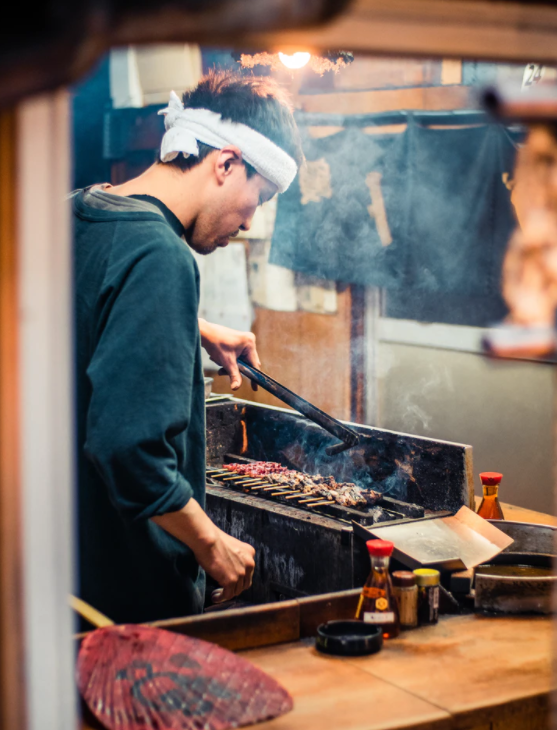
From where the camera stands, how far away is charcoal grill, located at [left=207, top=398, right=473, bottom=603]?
3.05 meters

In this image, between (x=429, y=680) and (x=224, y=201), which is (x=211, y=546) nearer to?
(x=429, y=680)

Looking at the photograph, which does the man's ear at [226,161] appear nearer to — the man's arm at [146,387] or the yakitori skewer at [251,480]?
the man's arm at [146,387]

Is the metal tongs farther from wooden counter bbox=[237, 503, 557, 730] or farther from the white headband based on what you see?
wooden counter bbox=[237, 503, 557, 730]

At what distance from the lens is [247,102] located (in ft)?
9.87

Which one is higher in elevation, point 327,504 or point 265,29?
point 265,29

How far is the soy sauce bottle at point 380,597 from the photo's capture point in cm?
239

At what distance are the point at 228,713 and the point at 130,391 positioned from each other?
865 mm

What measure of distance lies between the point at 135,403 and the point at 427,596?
3.50 ft

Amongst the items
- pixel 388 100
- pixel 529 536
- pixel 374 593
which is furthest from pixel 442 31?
pixel 388 100

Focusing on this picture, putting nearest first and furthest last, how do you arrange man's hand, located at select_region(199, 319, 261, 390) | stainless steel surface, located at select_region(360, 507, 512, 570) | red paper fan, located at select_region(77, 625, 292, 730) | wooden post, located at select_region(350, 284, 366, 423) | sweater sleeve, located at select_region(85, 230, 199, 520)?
red paper fan, located at select_region(77, 625, 292, 730)
sweater sleeve, located at select_region(85, 230, 199, 520)
stainless steel surface, located at select_region(360, 507, 512, 570)
man's hand, located at select_region(199, 319, 261, 390)
wooden post, located at select_region(350, 284, 366, 423)

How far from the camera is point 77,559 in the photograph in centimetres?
271

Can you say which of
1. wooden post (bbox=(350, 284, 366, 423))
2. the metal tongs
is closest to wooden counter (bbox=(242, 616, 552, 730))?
the metal tongs

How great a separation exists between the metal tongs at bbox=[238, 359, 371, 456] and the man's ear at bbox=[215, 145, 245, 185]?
38.7 inches

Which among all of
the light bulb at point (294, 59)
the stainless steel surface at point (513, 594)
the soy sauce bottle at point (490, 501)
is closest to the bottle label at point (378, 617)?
the stainless steel surface at point (513, 594)
